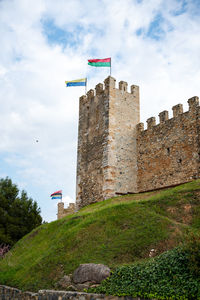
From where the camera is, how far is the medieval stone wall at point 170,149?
17297mm

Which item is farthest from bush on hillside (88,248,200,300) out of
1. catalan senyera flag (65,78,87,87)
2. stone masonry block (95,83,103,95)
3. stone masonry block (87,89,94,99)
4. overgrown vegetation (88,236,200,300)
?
catalan senyera flag (65,78,87,87)

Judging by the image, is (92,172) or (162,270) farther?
(92,172)

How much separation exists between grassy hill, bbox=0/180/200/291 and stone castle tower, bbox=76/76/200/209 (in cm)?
422

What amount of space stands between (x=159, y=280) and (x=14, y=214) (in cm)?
1973

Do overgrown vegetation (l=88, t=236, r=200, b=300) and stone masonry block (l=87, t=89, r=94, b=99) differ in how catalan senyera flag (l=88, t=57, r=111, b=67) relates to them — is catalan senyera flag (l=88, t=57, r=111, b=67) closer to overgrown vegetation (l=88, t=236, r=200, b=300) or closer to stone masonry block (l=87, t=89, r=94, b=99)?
stone masonry block (l=87, t=89, r=94, b=99)

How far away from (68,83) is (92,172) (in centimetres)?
726

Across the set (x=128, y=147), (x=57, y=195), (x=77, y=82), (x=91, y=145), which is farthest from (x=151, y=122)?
(x=57, y=195)

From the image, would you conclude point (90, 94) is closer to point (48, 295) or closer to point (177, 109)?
point (177, 109)

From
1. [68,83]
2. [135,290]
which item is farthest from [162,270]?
[68,83]

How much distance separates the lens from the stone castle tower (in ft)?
58.0

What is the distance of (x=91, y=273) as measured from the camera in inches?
359

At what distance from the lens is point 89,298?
26.9ft

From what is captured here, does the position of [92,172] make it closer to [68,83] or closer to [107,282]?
[68,83]

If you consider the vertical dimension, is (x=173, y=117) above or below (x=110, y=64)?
below
